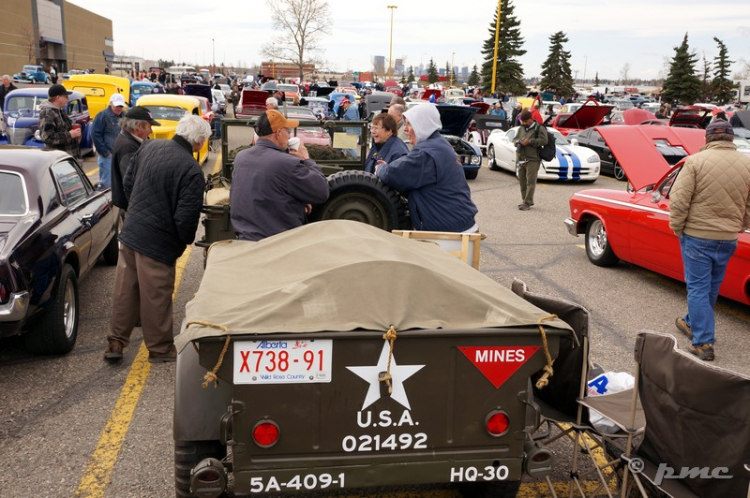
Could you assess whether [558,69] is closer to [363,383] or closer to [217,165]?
[217,165]

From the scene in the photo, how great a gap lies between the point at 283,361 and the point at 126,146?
13.5ft

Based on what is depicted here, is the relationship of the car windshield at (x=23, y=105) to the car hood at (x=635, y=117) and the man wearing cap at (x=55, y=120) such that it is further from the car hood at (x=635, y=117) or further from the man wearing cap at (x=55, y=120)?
the car hood at (x=635, y=117)

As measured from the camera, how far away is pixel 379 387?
2.78m

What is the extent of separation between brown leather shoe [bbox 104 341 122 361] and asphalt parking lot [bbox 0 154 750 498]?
7 centimetres

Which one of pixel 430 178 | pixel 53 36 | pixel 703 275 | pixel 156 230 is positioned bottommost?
pixel 703 275

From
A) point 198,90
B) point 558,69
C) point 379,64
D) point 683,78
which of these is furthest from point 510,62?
point 379,64

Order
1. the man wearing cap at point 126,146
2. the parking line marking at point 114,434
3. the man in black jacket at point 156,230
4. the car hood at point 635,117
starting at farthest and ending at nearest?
the car hood at point 635,117 < the man wearing cap at point 126,146 < the man in black jacket at point 156,230 < the parking line marking at point 114,434

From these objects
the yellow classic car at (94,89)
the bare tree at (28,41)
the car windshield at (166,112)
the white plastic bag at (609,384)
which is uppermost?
the bare tree at (28,41)

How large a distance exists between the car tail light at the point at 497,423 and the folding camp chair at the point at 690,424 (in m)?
0.64

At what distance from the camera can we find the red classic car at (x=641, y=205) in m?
7.46

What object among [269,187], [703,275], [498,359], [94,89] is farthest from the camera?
[94,89]

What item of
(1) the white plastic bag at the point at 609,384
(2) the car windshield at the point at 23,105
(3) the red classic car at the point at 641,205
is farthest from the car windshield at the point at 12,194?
(2) the car windshield at the point at 23,105

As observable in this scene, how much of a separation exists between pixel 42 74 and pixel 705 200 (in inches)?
1556

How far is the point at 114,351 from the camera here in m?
5.36
